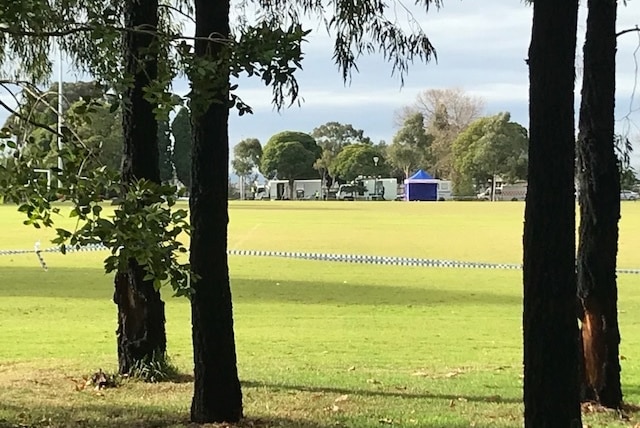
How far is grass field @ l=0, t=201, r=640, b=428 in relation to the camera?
6348 mm

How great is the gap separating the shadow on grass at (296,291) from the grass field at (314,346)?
0.05m

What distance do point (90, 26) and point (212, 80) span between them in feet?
1.87

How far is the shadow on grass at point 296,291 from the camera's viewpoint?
18.0 meters

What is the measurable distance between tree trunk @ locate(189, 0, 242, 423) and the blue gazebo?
249 ft

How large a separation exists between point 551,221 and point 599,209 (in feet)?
9.68

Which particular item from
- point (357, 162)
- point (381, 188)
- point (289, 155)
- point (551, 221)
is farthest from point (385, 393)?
point (381, 188)

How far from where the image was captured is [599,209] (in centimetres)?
635

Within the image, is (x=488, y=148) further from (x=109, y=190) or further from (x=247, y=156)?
(x=109, y=190)

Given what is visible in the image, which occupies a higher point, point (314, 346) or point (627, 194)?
point (627, 194)

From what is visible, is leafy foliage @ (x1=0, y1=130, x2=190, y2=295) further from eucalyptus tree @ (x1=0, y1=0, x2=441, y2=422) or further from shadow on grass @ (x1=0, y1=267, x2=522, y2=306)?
shadow on grass @ (x1=0, y1=267, x2=522, y2=306)

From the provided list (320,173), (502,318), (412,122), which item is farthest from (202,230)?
(320,173)

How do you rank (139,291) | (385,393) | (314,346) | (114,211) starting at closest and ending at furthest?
(114,211) < (385,393) < (139,291) < (314,346)

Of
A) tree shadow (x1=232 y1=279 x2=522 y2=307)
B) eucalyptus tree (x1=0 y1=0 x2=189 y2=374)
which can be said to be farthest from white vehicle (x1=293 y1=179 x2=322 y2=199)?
eucalyptus tree (x1=0 y1=0 x2=189 y2=374)

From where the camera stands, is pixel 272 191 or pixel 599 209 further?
pixel 272 191
